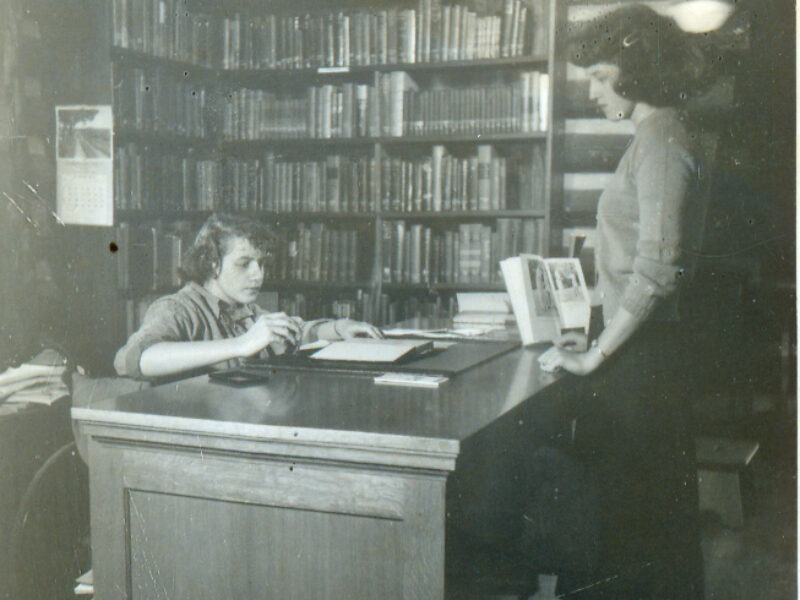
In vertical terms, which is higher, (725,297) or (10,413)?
(725,297)

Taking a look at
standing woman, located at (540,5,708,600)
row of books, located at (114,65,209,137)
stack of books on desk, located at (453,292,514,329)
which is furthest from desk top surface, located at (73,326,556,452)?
row of books, located at (114,65,209,137)

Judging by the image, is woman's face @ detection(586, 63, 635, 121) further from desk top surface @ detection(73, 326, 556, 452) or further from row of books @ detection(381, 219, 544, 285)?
row of books @ detection(381, 219, 544, 285)

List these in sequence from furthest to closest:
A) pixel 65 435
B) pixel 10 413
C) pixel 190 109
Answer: pixel 190 109
pixel 65 435
pixel 10 413

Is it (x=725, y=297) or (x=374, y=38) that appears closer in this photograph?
(x=725, y=297)

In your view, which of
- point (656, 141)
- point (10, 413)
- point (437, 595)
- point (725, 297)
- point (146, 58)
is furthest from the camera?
point (146, 58)

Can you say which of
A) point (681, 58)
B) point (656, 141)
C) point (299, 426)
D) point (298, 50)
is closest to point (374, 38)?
point (298, 50)

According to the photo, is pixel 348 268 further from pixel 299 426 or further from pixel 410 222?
pixel 299 426

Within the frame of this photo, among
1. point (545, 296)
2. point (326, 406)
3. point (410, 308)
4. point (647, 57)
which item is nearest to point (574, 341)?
point (545, 296)

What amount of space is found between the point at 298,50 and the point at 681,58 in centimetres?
186

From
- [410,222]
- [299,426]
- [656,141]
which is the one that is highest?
[656,141]

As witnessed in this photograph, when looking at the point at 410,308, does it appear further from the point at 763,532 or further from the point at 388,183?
the point at 763,532

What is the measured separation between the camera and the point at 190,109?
3193 millimetres

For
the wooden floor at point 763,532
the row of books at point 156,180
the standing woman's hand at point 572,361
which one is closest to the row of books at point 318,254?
the row of books at point 156,180

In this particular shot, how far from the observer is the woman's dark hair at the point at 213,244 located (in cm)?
211
